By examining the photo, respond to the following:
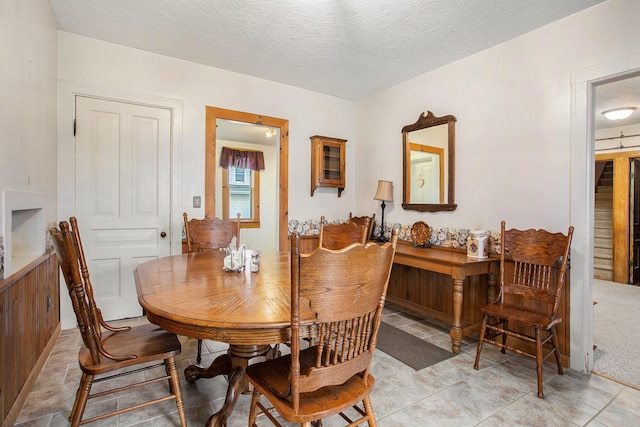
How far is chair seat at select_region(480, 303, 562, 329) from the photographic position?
208cm

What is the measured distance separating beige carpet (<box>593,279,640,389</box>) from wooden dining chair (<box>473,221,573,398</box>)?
1.31 feet

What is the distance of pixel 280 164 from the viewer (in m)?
3.95

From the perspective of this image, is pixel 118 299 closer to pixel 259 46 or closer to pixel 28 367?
pixel 28 367

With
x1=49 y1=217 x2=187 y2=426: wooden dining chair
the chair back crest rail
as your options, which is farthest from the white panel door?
x1=49 y1=217 x2=187 y2=426: wooden dining chair

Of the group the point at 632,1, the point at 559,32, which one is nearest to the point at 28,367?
the point at 559,32

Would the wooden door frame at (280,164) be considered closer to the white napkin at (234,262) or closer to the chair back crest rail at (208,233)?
the chair back crest rail at (208,233)

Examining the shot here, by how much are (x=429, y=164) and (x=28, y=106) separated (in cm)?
332

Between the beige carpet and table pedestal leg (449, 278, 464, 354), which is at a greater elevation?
table pedestal leg (449, 278, 464, 354)

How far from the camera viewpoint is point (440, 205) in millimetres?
3324

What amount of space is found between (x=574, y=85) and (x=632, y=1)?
538 mm

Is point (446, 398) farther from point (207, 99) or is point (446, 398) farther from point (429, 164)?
point (207, 99)

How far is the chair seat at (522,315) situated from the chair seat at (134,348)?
2.06 m

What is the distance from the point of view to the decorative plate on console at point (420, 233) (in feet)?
11.0

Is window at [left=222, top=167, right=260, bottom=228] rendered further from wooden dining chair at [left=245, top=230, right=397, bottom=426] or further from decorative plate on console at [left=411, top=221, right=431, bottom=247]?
wooden dining chair at [left=245, top=230, right=397, bottom=426]
